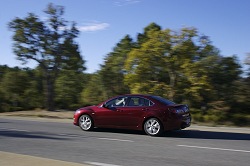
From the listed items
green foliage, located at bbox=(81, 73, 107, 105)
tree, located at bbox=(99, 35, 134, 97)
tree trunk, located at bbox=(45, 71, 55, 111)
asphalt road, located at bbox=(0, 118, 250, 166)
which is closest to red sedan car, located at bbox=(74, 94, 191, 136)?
asphalt road, located at bbox=(0, 118, 250, 166)

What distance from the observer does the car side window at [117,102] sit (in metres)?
12.8

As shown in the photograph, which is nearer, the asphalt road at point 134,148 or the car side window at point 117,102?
the asphalt road at point 134,148

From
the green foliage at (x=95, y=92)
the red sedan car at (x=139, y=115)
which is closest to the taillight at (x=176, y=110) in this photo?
the red sedan car at (x=139, y=115)

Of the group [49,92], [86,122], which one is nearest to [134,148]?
[86,122]

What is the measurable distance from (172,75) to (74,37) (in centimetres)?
1184

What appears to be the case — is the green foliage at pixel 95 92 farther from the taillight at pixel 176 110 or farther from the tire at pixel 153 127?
the taillight at pixel 176 110

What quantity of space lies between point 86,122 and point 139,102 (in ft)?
7.83

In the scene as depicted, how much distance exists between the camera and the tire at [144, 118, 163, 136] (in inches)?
466

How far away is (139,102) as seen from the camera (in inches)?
492

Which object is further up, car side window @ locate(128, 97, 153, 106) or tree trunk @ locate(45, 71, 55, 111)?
tree trunk @ locate(45, 71, 55, 111)

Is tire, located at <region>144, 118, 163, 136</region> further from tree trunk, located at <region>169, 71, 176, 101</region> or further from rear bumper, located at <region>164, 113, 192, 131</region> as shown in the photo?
tree trunk, located at <region>169, 71, 176, 101</region>

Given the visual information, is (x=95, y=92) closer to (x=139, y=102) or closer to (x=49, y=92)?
(x=49, y=92)

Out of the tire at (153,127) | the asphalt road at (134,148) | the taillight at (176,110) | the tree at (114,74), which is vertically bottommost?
the asphalt road at (134,148)

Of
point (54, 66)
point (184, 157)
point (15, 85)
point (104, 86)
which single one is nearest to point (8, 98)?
point (15, 85)
